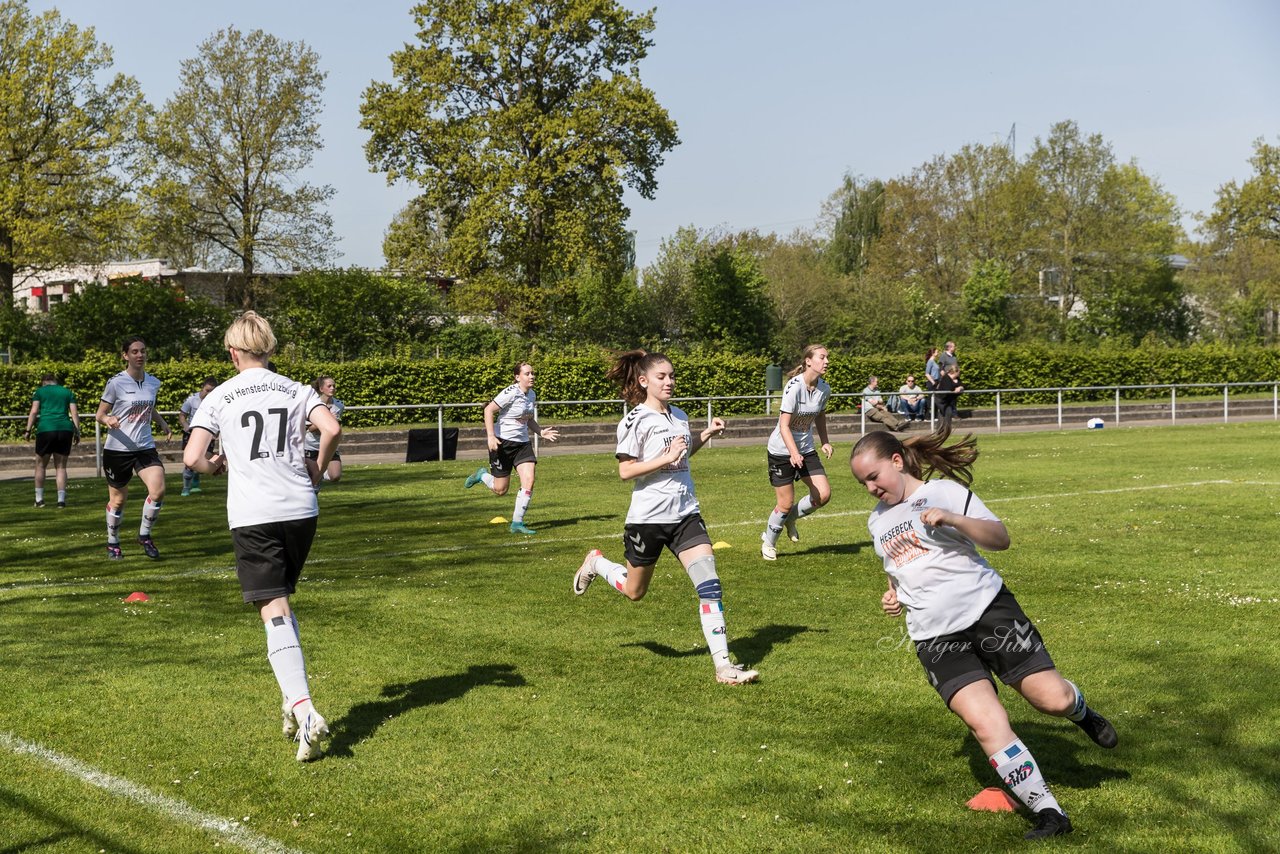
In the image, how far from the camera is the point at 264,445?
244 inches

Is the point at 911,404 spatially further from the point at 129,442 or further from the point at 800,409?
the point at 129,442

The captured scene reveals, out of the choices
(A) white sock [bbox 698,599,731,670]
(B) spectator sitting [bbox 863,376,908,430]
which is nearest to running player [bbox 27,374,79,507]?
(A) white sock [bbox 698,599,731,670]

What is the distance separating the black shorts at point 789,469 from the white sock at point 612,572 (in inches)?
165

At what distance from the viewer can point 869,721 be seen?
6.44 m

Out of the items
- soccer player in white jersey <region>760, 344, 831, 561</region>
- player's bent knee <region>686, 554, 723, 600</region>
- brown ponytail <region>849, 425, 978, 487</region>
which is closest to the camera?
brown ponytail <region>849, 425, 978, 487</region>

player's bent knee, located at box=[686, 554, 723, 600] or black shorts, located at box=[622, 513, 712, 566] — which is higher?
black shorts, located at box=[622, 513, 712, 566]

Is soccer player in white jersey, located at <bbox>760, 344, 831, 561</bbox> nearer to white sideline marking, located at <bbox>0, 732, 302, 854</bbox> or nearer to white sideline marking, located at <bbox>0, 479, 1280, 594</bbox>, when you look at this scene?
white sideline marking, located at <bbox>0, 479, 1280, 594</bbox>

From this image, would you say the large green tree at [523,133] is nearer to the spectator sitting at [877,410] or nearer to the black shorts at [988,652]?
the spectator sitting at [877,410]

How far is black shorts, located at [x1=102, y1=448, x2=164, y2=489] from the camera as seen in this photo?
42.1 ft

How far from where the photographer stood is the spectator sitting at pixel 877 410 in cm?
3141

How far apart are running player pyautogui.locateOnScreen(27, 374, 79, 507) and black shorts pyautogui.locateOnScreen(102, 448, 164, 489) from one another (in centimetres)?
738

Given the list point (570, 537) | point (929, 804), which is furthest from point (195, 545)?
point (929, 804)

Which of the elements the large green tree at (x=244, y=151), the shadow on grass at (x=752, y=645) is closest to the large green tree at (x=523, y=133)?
the large green tree at (x=244, y=151)

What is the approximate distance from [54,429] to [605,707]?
15.8m
